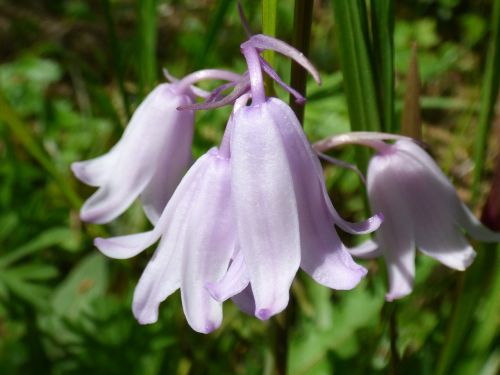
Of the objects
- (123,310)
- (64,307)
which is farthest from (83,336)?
(64,307)

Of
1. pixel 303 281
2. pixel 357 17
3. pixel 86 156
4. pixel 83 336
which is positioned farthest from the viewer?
pixel 86 156

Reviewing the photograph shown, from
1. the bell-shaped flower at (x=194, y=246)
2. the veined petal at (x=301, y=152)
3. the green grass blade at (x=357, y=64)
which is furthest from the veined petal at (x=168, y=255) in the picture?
the green grass blade at (x=357, y=64)

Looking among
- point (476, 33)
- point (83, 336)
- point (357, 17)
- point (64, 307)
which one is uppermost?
point (357, 17)

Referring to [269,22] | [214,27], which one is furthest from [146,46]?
[269,22]

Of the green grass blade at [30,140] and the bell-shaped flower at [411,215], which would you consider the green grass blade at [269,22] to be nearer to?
the bell-shaped flower at [411,215]

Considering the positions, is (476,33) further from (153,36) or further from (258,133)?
(258,133)

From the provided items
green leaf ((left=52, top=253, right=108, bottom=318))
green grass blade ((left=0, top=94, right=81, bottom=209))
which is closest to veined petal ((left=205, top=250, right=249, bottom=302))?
green grass blade ((left=0, top=94, right=81, bottom=209))

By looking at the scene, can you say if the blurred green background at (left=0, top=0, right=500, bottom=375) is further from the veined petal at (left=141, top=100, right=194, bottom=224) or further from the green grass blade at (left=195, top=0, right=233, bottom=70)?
the veined petal at (left=141, top=100, right=194, bottom=224)
